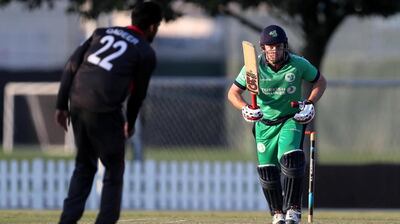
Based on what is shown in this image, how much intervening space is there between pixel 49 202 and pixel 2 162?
41.8 inches

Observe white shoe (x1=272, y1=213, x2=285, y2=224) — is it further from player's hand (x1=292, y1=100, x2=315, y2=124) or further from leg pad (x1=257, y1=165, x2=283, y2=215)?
player's hand (x1=292, y1=100, x2=315, y2=124)

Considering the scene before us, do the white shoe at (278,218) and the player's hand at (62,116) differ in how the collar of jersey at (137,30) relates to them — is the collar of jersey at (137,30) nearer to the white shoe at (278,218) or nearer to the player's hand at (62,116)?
the player's hand at (62,116)

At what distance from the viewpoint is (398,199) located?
21.8 meters

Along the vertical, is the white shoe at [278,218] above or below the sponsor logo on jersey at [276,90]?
below

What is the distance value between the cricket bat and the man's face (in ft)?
0.64

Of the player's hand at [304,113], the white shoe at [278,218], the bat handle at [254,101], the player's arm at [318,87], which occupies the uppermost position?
the player's arm at [318,87]

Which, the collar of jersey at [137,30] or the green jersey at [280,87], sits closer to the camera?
the collar of jersey at [137,30]

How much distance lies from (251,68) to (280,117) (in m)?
0.56

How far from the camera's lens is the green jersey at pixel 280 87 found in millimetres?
12086

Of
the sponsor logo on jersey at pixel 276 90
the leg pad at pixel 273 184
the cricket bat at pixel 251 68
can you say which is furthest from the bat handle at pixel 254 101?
the leg pad at pixel 273 184

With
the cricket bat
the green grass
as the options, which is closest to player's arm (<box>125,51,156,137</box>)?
the cricket bat

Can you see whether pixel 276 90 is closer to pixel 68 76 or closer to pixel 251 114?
pixel 251 114

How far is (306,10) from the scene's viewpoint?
2092 centimetres

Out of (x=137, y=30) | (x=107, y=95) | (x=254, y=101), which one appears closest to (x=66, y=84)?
(x=107, y=95)
